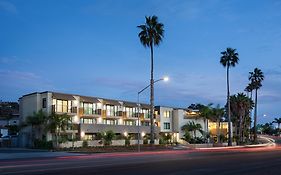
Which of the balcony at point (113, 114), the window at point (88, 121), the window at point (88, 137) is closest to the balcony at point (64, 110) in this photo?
the window at point (88, 121)

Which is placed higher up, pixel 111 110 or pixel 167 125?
pixel 111 110

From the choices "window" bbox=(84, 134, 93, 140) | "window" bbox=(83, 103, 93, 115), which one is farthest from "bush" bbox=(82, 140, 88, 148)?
"window" bbox=(83, 103, 93, 115)

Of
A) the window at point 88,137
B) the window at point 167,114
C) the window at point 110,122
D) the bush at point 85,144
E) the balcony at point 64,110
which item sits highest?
the balcony at point 64,110

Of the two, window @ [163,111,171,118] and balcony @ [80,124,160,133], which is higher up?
window @ [163,111,171,118]

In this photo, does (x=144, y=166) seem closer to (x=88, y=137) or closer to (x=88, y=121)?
(x=88, y=137)

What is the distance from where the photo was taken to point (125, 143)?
64.7 meters

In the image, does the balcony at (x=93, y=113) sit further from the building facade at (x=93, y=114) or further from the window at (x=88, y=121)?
the window at (x=88, y=121)

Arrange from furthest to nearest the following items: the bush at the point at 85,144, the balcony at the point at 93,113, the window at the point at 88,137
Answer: the balcony at the point at 93,113 → the window at the point at 88,137 → the bush at the point at 85,144

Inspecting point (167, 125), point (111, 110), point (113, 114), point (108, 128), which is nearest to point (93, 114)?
point (108, 128)

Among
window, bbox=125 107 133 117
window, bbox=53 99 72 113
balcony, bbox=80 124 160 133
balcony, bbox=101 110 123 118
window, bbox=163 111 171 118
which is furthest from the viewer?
window, bbox=163 111 171 118

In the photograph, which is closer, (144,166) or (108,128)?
(144,166)

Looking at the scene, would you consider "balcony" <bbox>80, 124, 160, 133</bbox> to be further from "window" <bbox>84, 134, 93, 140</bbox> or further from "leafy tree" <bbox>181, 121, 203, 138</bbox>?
"leafy tree" <bbox>181, 121, 203, 138</bbox>

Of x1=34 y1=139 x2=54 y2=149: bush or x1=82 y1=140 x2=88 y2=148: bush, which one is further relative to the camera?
x1=82 y1=140 x2=88 y2=148: bush

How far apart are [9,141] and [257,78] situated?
65.4 meters
